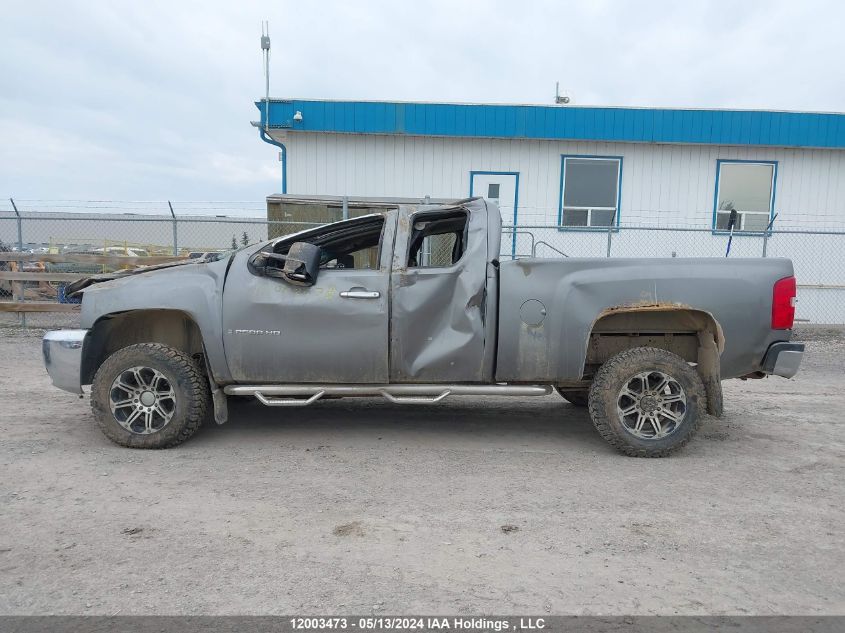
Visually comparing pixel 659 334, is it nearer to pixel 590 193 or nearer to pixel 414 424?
pixel 414 424

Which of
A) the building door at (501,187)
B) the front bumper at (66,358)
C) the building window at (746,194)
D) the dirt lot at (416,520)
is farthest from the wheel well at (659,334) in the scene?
the building window at (746,194)

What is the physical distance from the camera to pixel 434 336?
476cm

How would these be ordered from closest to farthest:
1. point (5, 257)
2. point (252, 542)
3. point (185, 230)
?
point (252, 542) → point (5, 257) → point (185, 230)

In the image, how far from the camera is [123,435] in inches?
186

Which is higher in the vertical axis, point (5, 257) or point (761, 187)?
point (761, 187)

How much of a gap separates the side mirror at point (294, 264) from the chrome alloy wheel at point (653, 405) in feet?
8.28

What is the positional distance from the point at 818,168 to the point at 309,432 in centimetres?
1402

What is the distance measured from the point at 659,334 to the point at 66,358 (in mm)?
4765

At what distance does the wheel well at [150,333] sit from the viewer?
5.04 m

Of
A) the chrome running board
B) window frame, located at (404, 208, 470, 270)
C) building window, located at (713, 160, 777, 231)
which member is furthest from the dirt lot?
building window, located at (713, 160, 777, 231)

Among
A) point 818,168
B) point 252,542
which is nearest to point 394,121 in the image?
point 818,168

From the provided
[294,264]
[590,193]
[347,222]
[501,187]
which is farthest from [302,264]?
[590,193]

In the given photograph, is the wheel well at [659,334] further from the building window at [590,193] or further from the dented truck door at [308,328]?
the building window at [590,193]

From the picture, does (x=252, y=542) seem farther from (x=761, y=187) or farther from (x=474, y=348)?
(x=761, y=187)
